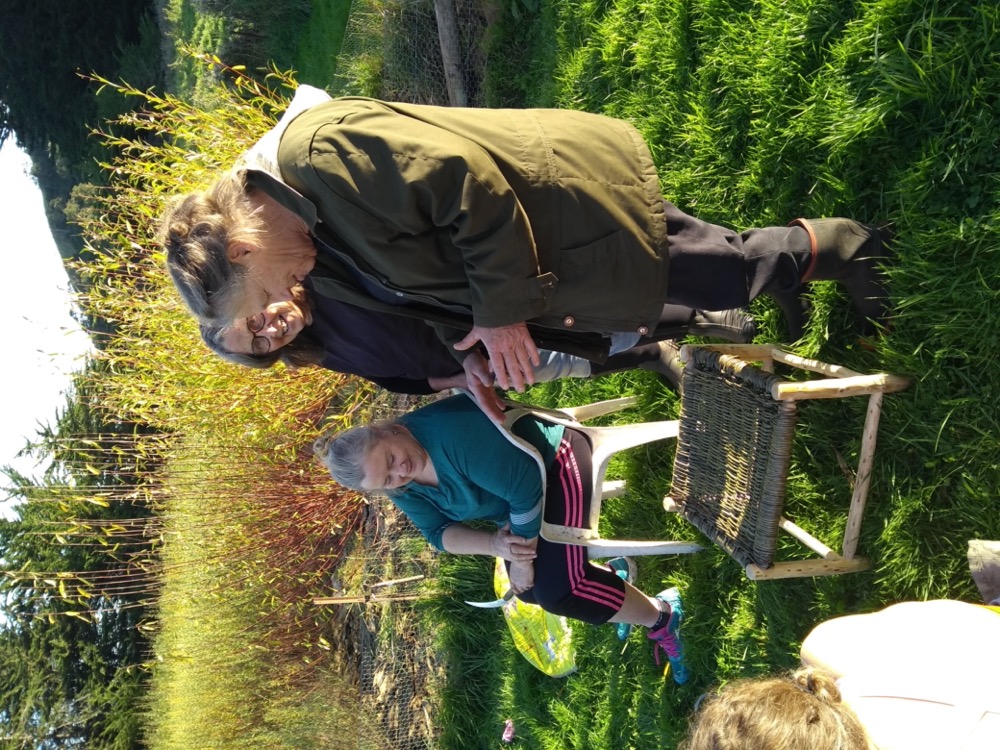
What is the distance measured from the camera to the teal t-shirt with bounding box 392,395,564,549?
2695mm

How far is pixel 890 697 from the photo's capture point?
1445mm

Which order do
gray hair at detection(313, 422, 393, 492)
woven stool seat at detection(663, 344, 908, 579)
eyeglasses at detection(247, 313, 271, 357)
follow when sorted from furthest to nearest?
gray hair at detection(313, 422, 393, 492) < woven stool seat at detection(663, 344, 908, 579) < eyeglasses at detection(247, 313, 271, 357)

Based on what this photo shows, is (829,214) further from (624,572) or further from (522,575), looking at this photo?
(624,572)

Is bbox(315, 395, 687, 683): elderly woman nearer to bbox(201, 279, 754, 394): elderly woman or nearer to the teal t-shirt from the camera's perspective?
the teal t-shirt

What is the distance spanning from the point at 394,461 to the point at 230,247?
994 mm

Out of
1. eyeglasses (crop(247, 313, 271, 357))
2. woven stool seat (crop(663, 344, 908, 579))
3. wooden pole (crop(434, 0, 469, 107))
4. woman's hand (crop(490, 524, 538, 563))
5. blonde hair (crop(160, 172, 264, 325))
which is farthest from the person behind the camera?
wooden pole (crop(434, 0, 469, 107))

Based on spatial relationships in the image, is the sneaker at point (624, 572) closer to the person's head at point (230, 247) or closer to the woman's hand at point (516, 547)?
the woman's hand at point (516, 547)

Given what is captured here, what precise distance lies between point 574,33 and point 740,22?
1360 mm

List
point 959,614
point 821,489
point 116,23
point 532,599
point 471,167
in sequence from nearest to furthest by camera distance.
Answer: point 959,614, point 471,167, point 821,489, point 532,599, point 116,23

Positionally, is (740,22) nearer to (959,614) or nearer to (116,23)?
(959,614)

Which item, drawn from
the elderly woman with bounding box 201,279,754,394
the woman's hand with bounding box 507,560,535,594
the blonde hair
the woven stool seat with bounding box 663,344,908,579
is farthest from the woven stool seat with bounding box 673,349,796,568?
the blonde hair

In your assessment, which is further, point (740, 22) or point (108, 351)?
point (108, 351)

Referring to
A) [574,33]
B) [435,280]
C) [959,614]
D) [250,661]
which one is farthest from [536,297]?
[250,661]

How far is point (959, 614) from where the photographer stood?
5.00 feet
